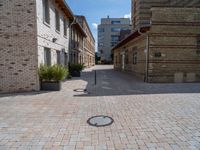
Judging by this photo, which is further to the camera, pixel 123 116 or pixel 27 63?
pixel 27 63

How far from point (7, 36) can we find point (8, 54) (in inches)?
30.4

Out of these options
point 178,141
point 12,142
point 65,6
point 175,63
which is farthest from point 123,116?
point 65,6

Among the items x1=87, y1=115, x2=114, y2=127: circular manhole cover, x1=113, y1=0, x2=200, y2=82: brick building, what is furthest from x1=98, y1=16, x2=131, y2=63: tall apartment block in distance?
Answer: x1=87, y1=115, x2=114, y2=127: circular manhole cover

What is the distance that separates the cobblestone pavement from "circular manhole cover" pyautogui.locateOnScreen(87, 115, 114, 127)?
0.49 feet

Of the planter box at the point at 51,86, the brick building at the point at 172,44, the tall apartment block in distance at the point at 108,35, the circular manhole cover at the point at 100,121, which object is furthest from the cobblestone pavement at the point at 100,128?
the tall apartment block in distance at the point at 108,35

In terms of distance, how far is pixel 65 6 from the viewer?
39.9ft

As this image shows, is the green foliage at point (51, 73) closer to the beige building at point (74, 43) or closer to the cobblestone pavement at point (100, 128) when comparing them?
the cobblestone pavement at point (100, 128)

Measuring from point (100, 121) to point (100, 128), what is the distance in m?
0.43

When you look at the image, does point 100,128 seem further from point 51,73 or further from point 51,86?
point 51,86

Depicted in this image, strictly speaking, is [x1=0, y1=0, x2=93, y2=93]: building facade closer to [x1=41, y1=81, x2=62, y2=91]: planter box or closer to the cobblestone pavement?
[x1=41, y1=81, x2=62, y2=91]: planter box

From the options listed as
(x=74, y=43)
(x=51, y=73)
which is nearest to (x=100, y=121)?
(x=51, y=73)

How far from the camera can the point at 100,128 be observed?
4047mm

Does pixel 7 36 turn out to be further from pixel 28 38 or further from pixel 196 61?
pixel 196 61

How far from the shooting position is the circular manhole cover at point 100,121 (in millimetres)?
4281
